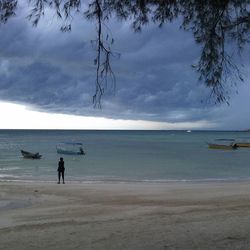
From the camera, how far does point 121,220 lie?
12391 mm

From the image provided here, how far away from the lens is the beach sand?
28.8 ft

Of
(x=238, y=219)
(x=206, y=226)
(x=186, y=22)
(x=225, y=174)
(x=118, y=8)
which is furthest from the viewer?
(x=225, y=174)

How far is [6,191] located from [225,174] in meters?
21.8

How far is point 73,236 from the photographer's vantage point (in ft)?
31.7

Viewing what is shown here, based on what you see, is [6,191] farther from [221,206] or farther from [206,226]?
[206,226]

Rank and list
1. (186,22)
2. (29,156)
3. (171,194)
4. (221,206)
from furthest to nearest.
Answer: (29,156) → (171,194) → (221,206) → (186,22)

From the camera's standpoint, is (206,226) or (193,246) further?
(206,226)

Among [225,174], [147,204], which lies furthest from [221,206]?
[225,174]

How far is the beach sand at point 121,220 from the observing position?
879cm

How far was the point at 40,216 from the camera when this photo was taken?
14.2 m

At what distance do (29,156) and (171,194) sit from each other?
34623 millimetres

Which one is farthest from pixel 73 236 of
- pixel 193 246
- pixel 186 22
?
pixel 186 22

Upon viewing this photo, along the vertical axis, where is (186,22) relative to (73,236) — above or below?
above

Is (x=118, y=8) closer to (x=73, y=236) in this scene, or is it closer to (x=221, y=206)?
(x=73, y=236)
